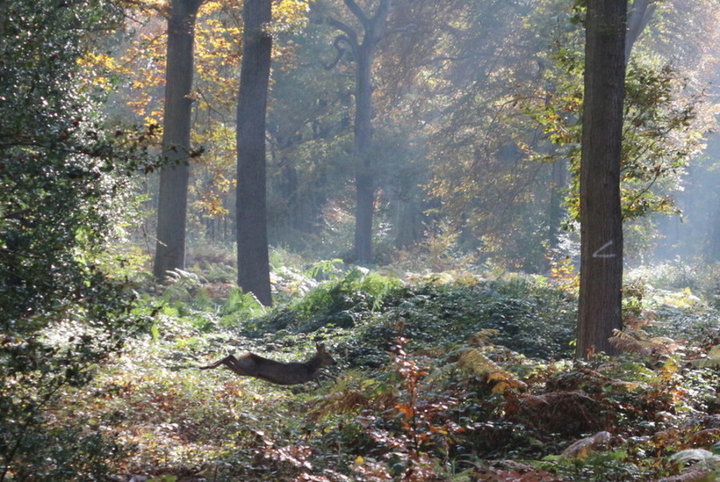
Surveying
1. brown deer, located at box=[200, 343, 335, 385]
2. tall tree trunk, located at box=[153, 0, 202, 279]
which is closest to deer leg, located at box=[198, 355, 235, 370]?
brown deer, located at box=[200, 343, 335, 385]

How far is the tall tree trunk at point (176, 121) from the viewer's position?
52.7 feet

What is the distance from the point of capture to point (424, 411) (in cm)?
530

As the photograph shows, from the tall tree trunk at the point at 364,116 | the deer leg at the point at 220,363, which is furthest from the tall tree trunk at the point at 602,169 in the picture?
the tall tree trunk at the point at 364,116

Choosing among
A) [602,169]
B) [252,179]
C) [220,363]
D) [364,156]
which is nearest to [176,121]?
[252,179]

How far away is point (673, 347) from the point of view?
767cm

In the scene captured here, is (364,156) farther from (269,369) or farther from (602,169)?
(602,169)

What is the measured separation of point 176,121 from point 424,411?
1212 centimetres

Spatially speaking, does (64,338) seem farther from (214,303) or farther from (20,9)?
(214,303)

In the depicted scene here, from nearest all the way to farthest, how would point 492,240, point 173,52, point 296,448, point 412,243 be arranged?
1. point 296,448
2. point 173,52
3. point 492,240
4. point 412,243

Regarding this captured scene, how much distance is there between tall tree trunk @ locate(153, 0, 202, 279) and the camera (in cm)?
1608

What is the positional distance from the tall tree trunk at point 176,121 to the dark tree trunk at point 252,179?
4.06ft

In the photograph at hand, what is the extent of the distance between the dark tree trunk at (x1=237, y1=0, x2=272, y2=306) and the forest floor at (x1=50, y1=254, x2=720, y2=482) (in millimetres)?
6112

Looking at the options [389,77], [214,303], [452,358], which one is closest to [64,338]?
[452,358]

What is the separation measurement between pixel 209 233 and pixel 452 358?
3314cm
